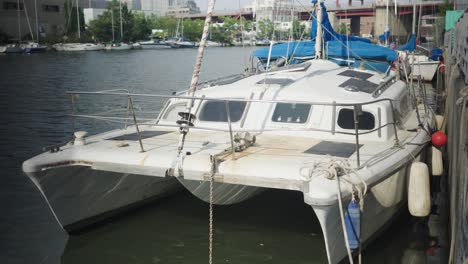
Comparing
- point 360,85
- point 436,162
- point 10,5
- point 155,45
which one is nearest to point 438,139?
point 436,162

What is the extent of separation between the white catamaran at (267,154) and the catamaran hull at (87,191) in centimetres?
→ 2

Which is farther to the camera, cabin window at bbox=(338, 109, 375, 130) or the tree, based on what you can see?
the tree

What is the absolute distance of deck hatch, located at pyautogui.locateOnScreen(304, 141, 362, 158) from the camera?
8.43m

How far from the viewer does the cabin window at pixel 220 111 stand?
10.3 metres

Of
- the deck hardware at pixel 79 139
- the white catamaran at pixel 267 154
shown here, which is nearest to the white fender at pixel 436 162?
the white catamaran at pixel 267 154

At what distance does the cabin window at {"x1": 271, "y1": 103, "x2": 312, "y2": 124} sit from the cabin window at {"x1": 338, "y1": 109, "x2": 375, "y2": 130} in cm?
61

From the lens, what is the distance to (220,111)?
1051cm

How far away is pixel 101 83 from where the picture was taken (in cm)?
3553

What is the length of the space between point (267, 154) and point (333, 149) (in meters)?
1.13

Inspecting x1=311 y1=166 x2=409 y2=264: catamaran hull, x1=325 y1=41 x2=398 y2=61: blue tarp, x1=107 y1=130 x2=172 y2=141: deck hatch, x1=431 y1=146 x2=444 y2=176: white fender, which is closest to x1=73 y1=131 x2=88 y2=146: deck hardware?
x1=107 y1=130 x2=172 y2=141: deck hatch

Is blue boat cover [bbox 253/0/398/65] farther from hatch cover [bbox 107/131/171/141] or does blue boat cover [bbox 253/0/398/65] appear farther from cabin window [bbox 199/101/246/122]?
hatch cover [bbox 107/131/171/141]

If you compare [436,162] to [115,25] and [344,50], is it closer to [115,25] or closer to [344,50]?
[344,50]

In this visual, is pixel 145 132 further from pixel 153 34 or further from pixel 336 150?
pixel 153 34

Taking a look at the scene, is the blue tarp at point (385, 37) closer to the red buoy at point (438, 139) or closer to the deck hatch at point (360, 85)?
the deck hatch at point (360, 85)
